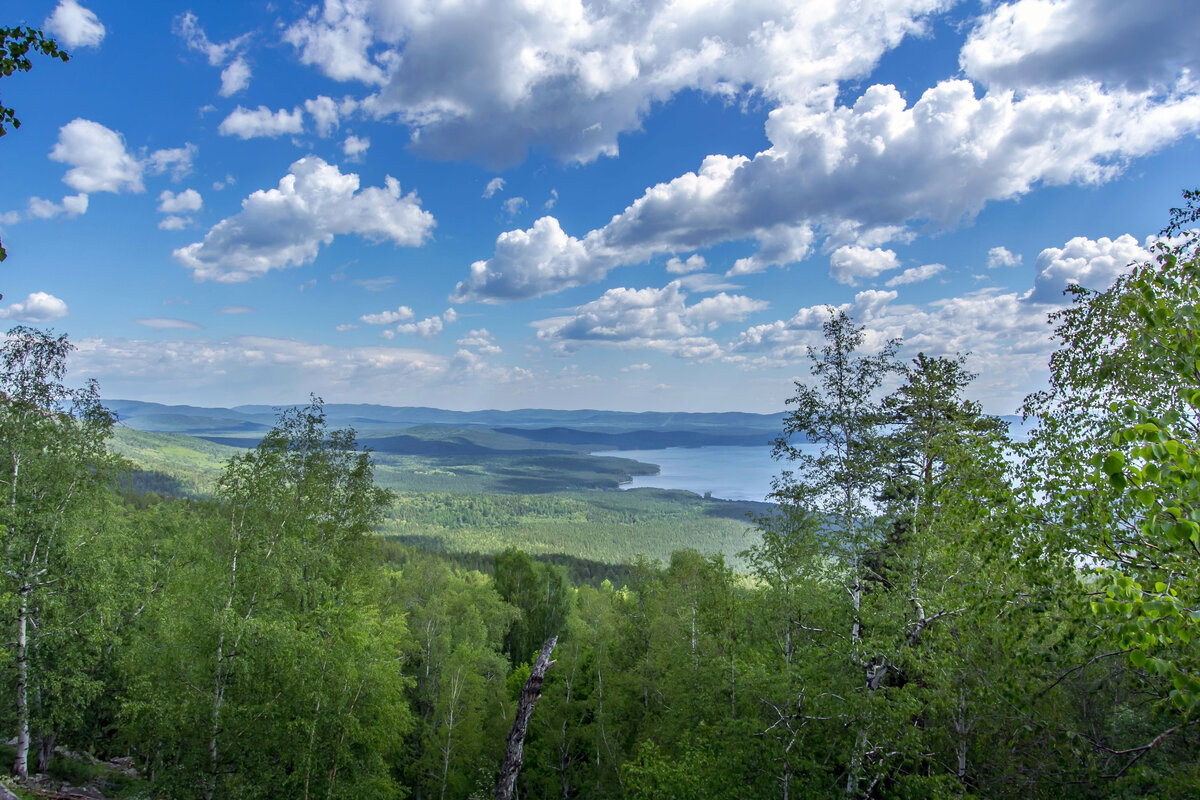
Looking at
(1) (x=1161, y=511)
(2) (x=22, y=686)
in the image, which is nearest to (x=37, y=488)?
(2) (x=22, y=686)

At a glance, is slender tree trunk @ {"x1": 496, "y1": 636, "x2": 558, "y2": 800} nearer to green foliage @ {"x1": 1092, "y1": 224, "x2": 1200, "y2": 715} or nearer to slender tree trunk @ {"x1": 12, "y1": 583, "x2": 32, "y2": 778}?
green foliage @ {"x1": 1092, "y1": 224, "x2": 1200, "y2": 715}

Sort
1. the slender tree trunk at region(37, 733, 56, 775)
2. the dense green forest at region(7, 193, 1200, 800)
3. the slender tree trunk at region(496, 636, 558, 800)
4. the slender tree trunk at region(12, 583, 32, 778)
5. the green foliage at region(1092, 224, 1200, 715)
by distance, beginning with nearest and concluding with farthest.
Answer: the green foliage at region(1092, 224, 1200, 715) → the dense green forest at region(7, 193, 1200, 800) → the slender tree trunk at region(496, 636, 558, 800) → the slender tree trunk at region(12, 583, 32, 778) → the slender tree trunk at region(37, 733, 56, 775)

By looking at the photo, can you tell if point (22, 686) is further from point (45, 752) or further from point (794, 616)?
point (794, 616)

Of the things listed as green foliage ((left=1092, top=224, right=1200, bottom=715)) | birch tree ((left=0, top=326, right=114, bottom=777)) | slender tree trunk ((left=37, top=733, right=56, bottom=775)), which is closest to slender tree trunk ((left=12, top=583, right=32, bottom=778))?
birch tree ((left=0, top=326, right=114, bottom=777))

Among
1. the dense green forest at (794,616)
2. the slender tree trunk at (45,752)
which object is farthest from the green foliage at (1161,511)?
the slender tree trunk at (45,752)

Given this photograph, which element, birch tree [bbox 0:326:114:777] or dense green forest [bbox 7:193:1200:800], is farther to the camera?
birch tree [bbox 0:326:114:777]

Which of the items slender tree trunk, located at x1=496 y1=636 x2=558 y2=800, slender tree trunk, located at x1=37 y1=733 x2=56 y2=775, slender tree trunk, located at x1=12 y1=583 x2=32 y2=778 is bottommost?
slender tree trunk, located at x1=37 y1=733 x2=56 y2=775

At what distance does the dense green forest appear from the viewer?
5.88 m

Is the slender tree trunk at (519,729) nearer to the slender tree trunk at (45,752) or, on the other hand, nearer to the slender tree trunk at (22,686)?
the slender tree trunk at (22,686)

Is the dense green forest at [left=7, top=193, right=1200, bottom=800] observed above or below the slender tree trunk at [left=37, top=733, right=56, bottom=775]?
above

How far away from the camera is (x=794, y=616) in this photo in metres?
14.3

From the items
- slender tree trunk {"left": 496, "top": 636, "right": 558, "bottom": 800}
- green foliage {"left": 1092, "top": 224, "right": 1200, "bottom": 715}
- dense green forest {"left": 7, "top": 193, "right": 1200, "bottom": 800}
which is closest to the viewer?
green foliage {"left": 1092, "top": 224, "right": 1200, "bottom": 715}

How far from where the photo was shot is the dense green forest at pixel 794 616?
19.3ft

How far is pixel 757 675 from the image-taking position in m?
10.6
